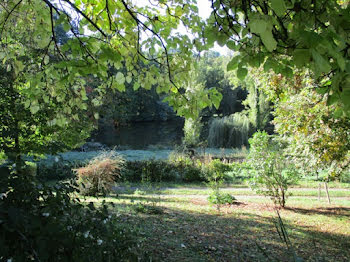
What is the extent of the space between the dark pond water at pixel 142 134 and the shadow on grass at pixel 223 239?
20.1m

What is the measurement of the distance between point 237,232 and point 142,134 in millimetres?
25475

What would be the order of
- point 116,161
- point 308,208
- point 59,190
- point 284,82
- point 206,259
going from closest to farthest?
point 59,190
point 206,259
point 284,82
point 308,208
point 116,161

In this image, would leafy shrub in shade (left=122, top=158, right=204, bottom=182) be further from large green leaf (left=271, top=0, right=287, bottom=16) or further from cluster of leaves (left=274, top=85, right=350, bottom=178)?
large green leaf (left=271, top=0, right=287, bottom=16)

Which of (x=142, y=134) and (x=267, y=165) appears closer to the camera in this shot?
(x=267, y=165)

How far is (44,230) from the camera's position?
5.68 feet

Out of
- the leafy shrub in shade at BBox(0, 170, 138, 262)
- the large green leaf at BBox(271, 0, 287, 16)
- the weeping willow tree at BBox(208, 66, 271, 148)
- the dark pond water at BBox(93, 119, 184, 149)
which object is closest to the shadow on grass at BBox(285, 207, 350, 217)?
the leafy shrub in shade at BBox(0, 170, 138, 262)

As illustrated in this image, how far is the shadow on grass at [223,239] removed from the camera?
3844 millimetres

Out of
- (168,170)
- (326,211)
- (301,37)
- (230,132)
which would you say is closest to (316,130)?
(326,211)

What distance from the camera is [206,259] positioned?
365 centimetres

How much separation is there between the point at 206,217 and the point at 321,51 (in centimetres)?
565

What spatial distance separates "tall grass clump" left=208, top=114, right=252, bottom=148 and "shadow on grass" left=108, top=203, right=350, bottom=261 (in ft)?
53.1

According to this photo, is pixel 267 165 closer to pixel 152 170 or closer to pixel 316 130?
pixel 316 130

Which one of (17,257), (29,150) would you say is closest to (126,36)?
(17,257)

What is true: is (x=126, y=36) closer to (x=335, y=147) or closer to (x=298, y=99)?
(x=298, y=99)
